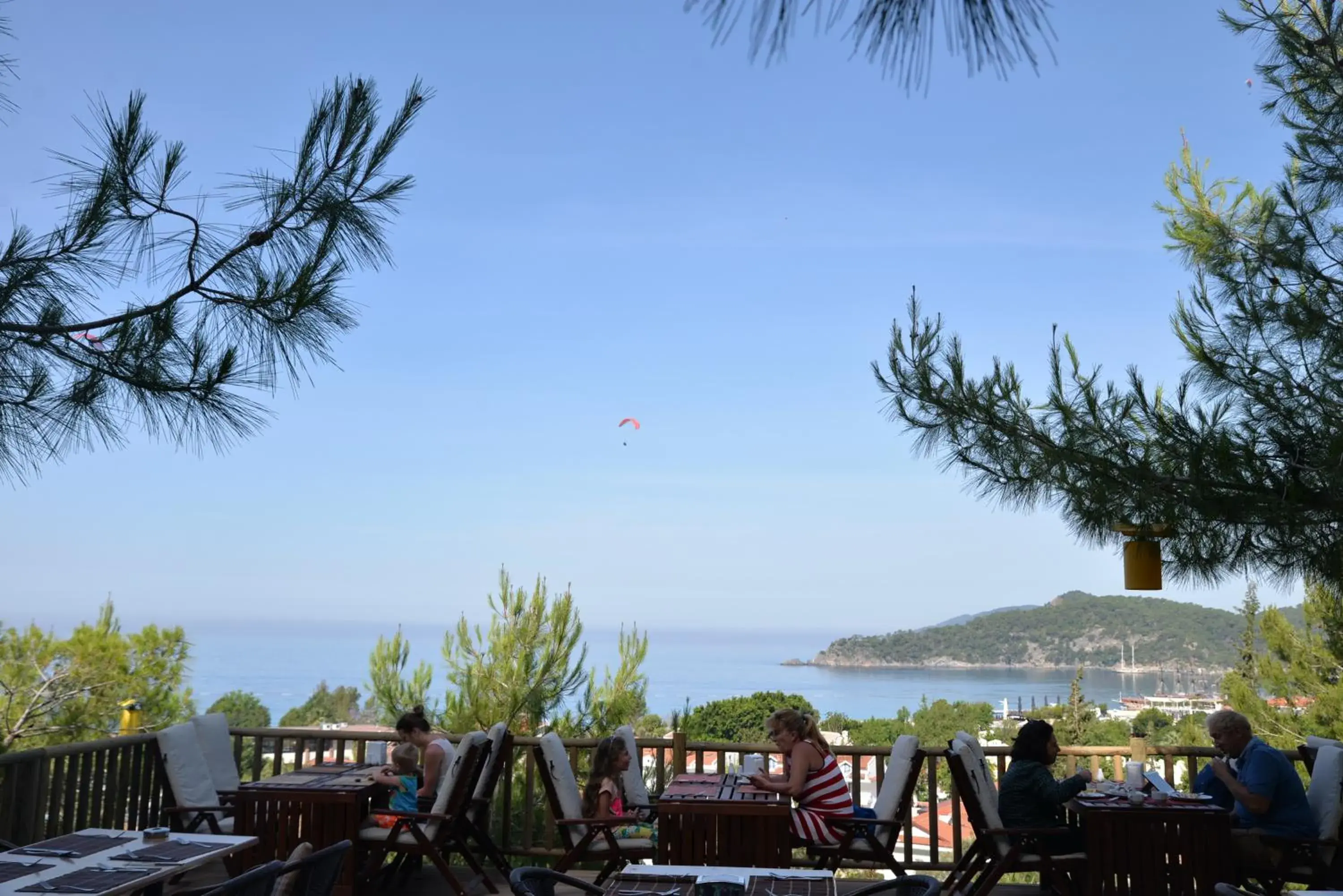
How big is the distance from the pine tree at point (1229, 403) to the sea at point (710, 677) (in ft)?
23.1

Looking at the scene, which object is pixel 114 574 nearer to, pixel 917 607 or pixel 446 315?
pixel 446 315

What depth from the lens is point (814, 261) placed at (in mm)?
43250

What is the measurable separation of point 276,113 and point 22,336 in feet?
4.65

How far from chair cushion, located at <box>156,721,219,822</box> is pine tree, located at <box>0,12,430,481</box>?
8.76 ft

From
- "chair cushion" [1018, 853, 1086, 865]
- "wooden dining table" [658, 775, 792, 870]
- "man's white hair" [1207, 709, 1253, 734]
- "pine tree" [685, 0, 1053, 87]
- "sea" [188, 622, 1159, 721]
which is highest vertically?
"pine tree" [685, 0, 1053, 87]

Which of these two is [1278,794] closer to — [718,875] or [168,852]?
[718,875]

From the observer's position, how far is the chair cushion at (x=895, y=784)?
582cm

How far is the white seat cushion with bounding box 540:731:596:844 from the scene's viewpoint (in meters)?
5.75

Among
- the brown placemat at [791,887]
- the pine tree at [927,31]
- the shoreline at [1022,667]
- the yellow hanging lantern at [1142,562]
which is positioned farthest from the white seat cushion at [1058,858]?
the shoreline at [1022,667]

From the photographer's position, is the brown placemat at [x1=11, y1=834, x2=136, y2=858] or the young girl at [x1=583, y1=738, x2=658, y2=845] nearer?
the brown placemat at [x1=11, y1=834, x2=136, y2=858]

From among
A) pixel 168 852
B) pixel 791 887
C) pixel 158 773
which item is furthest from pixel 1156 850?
pixel 158 773

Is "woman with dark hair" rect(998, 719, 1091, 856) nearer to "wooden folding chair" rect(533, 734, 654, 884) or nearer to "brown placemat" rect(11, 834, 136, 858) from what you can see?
"wooden folding chair" rect(533, 734, 654, 884)

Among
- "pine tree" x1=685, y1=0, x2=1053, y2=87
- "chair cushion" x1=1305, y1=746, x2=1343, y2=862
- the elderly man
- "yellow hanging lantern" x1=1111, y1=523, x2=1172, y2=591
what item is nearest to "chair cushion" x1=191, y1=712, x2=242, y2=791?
"yellow hanging lantern" x1=1111, y1=523, x2=1172, y2=591


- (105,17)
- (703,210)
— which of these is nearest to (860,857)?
(105,17)
